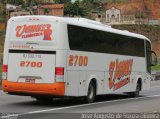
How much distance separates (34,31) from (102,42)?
3837 mm

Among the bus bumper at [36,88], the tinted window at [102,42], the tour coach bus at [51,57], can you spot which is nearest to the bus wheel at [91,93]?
the tour coach bus at [51,57]

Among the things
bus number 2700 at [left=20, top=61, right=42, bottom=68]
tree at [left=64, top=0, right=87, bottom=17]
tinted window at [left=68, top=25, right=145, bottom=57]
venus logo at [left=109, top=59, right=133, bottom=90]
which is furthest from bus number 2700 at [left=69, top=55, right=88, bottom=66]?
tree at [left=64, top=0, right=87, bottom=17]

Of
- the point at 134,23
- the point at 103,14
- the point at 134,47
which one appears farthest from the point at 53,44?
the point at 103,14

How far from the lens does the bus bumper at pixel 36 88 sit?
63.6 feet

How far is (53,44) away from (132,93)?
9217 millimetres

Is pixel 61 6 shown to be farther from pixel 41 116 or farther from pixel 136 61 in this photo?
pixel 41 116

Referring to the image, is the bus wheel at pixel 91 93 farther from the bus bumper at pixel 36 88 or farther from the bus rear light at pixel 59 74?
the bus rear light at pixel 59 74

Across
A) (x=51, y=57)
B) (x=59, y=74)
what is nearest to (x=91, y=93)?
(x=59, y=74)

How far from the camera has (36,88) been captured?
19.5 m

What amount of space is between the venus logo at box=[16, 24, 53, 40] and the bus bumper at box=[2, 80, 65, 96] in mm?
1726

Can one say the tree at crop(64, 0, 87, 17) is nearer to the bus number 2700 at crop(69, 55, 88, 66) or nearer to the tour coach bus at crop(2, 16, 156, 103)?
the tour coach bus at crop(2, 16, 156, 103)

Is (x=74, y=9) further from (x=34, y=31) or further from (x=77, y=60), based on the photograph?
(x=34, y=31)

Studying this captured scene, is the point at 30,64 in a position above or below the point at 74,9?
below

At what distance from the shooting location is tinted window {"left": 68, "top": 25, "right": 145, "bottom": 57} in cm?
2052
